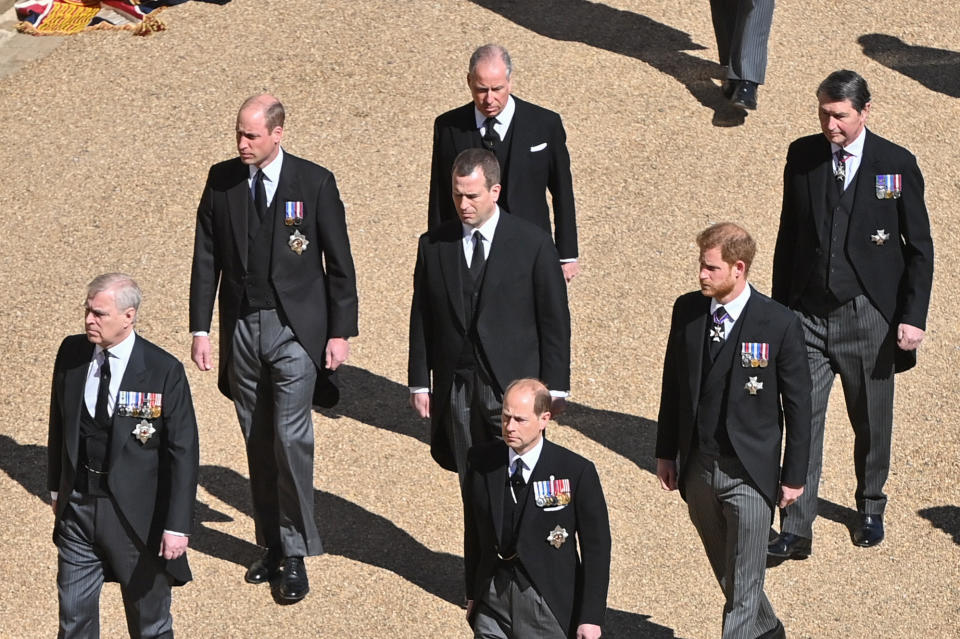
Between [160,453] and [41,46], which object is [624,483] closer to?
[160,453]

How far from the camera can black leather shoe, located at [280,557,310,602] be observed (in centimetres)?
711

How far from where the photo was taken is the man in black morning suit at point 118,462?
6008 millimetres

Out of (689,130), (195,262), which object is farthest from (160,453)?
(689,130)

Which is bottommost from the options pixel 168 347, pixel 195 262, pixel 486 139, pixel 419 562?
pixel 419 562

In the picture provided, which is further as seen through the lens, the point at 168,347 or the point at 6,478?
the point at 168,347

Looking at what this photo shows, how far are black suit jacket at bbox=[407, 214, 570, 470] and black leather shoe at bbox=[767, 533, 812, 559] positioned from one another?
1516 mm

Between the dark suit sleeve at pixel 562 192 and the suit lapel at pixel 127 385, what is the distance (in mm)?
2355

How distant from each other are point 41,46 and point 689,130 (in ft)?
17.1

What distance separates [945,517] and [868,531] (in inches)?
17.5

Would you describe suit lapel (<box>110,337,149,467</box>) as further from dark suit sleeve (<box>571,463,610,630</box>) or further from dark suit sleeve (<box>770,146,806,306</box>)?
dark suit sleeve (<box>770,146,806,306</box>)

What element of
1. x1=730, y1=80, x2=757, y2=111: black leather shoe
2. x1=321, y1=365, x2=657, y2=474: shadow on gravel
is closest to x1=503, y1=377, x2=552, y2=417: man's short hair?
x1=321, y1=365, x2=657, y2=474: shadow on gravel

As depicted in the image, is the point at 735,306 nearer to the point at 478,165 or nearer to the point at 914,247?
the point at 478,165

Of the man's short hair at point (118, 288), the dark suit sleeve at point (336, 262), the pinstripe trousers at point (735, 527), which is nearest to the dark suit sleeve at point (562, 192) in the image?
the dark suit sleeve at point (336, 262)

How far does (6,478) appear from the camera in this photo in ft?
26.2
